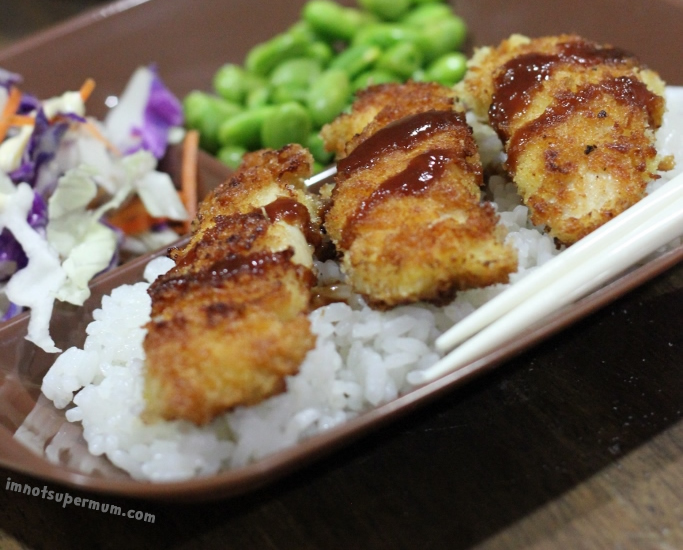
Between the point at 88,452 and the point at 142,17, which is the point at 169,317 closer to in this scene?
the point at 88,452

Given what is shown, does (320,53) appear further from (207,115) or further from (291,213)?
(291,213)

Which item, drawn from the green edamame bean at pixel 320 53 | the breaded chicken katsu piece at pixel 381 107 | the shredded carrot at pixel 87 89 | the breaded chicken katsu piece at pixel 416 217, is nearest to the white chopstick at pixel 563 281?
the breaded chicken katsu piece at pixel 416 217

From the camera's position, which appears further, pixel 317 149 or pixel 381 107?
pixel 317 149

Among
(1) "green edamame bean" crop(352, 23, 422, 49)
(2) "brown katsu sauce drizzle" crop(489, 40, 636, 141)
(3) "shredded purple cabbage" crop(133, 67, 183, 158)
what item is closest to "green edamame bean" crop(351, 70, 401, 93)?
(1) "green edamame bean" crop(352, 23, 422, 49)

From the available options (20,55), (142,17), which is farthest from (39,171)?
(142,17)

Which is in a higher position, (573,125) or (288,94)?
(573,125)

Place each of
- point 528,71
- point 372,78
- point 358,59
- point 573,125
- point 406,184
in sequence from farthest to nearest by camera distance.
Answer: point 358,59 → point 372,78 → point 528,71 → point 573,125 → point 406,184

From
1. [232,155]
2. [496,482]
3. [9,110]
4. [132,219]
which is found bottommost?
[496,482]

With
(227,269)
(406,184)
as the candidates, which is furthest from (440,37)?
(227,269)
